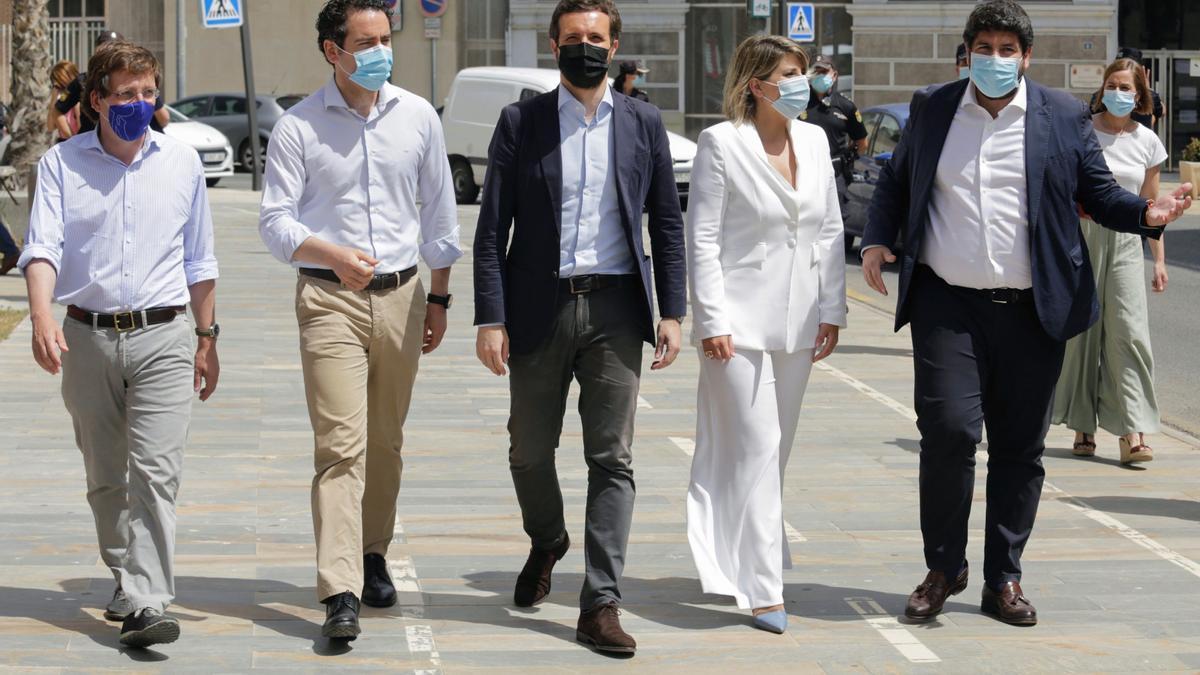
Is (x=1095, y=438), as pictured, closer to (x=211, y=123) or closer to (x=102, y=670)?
(x=102, y=670)

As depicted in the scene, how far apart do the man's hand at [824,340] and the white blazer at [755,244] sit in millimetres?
30

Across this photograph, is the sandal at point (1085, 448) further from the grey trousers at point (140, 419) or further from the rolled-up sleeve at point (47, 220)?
the rolled-up sleeve at point (47, 220)

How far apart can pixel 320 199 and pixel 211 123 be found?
29445 mm

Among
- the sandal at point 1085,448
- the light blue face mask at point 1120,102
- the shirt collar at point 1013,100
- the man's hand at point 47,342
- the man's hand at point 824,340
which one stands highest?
the shirt collar at point 1013,100

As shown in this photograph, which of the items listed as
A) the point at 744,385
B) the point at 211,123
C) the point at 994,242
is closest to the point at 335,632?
the point at 744,385

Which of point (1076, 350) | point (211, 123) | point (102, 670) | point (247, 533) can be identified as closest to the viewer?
point (102, 670)

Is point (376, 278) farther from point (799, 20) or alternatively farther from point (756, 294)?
point (799, 20)

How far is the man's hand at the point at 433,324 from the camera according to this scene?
620 cm

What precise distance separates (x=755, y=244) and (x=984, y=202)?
2.33ft


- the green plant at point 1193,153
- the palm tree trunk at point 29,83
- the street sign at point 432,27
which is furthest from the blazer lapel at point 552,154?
the street sign at point 432,27

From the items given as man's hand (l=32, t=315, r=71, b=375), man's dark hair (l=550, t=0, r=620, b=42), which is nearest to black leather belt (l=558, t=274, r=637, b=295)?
man's dark hair (l=550, t=0, r=620, b=42)

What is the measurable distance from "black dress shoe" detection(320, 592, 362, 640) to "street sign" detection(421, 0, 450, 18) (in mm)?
34093

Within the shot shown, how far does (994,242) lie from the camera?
6.11m

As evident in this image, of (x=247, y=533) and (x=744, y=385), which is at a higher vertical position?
(x=744, y=385)
